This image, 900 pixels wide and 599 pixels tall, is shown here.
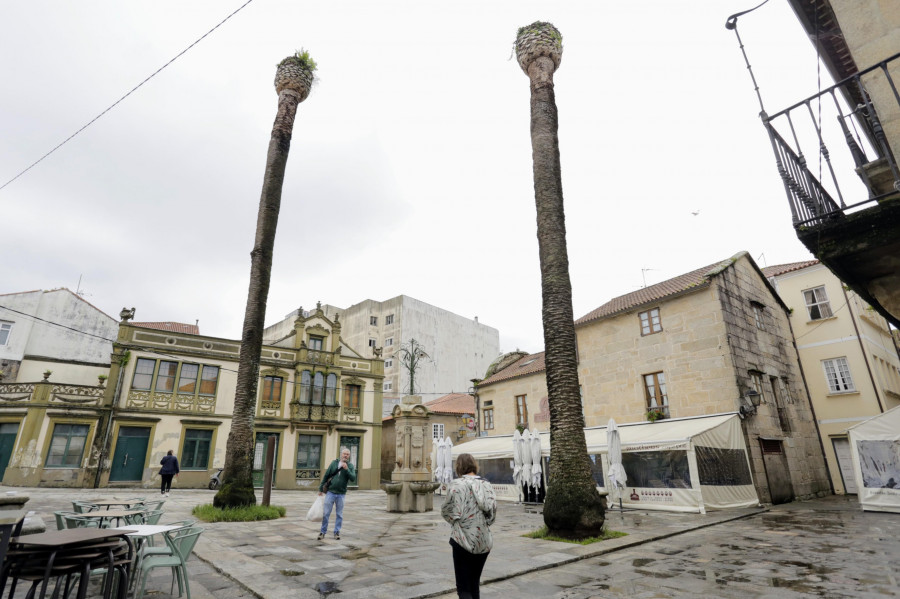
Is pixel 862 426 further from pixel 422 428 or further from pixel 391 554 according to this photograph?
pixel 391 554

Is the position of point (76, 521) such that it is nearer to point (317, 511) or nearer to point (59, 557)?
point (59, 557)

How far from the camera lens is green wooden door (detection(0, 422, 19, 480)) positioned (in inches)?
850

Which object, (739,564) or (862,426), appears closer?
(739,564)

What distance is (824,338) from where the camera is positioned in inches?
837

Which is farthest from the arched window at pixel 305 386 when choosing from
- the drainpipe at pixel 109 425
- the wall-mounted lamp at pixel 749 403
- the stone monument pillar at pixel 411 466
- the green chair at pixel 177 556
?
the green chair at pixel 177 556

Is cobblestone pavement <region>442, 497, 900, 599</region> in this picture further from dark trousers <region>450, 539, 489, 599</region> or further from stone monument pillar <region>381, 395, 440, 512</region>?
stone monument pillar <region>381, 395, 440, 512</region>

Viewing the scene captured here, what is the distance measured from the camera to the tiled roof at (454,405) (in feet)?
116

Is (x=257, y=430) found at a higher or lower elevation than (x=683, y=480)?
higher

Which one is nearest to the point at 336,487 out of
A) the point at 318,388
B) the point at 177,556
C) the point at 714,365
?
the point at 177,556

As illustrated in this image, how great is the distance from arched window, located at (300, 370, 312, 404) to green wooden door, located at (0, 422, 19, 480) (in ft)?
43.4

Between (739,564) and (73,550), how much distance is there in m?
8.26

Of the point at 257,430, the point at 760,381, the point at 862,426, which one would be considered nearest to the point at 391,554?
the point at 862,426

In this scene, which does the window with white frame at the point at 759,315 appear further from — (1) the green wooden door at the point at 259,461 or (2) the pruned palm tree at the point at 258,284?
(1) the green wooden door at the point at 259,461

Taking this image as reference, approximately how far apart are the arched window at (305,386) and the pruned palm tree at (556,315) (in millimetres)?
22054
